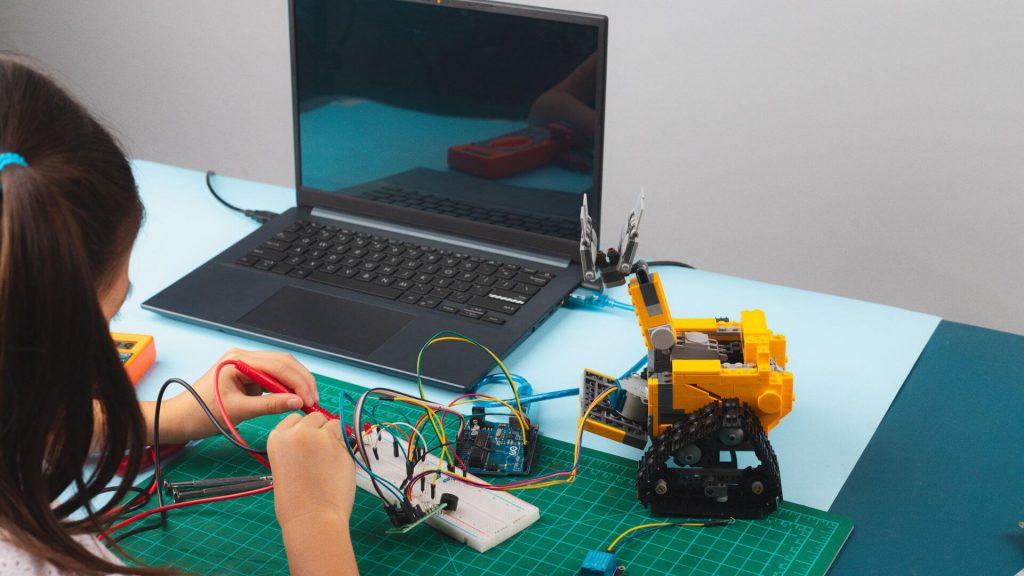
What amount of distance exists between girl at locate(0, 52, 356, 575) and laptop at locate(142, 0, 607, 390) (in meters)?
0.46

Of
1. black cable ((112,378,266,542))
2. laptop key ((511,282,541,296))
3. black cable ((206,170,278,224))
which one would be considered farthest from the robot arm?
black cable ((206,170,278,224))

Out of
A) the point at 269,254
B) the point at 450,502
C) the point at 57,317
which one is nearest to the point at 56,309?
the point at 57,317

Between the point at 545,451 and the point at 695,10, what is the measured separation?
153cm

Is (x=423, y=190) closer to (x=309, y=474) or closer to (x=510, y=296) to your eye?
(x=510, y=296)

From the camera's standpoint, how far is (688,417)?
3.11 ft

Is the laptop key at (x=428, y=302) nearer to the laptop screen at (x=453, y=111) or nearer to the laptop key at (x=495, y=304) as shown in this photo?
the laptop key at (x=495, y=304)

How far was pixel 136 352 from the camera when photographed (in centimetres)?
116

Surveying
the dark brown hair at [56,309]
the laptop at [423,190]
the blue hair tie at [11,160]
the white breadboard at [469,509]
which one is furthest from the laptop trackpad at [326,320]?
the blue hair tie at [11,160]

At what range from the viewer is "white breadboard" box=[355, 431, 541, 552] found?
→ 910 mm

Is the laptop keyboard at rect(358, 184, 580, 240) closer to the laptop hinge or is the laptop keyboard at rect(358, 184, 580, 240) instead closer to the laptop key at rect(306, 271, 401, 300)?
the laptop hinge

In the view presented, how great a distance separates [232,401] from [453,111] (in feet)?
1.74

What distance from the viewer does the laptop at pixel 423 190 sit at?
1.24 m

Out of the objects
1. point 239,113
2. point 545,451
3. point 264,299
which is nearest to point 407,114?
point 264,299

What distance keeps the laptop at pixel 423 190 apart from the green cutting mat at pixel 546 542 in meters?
0.24
